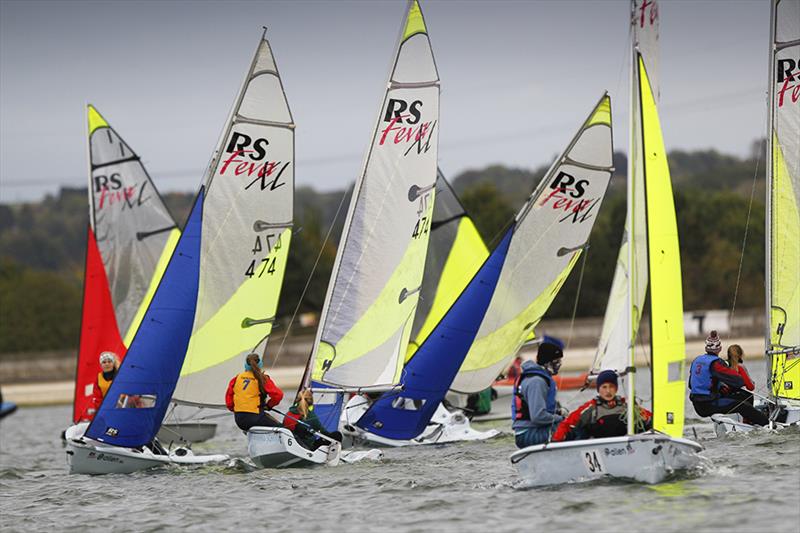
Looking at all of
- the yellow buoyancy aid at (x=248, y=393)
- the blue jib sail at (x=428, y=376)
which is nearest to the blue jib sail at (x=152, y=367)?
the yellow buoyancy aid at (x=248, y=393)

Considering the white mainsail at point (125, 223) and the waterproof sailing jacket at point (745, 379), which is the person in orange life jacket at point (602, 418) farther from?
the white mainsail at point (125, 223)

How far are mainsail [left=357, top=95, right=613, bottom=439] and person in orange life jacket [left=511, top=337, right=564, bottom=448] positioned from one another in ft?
21.0

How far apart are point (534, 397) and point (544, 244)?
879 centimetres

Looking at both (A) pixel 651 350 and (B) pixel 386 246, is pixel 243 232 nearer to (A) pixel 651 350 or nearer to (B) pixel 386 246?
(B) pixel 386 246

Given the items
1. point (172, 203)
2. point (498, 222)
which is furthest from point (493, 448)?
point (172, 203)

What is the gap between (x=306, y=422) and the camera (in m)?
18.4

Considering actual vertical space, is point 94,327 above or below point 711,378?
above

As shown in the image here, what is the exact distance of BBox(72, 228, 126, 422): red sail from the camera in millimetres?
23828

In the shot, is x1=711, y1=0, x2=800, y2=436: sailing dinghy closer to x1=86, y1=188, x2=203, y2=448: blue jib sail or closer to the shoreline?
Result: x1=86, y1=188, x2=203, y2=448: blue jib sail

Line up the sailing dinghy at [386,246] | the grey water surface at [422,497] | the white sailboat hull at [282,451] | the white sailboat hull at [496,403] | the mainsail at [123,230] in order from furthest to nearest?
the mainsail at [123,230] → the white sailboat hull at [496,403] → the sailing dinghy at [386,246] → the white sailboat hull at [282,451] → the grey water surface at [422,497]

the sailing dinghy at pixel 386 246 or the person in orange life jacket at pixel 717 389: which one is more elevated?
the sailing dinghy at pixel 386 246

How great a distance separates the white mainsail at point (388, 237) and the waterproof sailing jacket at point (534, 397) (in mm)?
6282

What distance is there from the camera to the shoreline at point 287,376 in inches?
1838

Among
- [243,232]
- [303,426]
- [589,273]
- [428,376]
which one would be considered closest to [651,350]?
[303,426]
